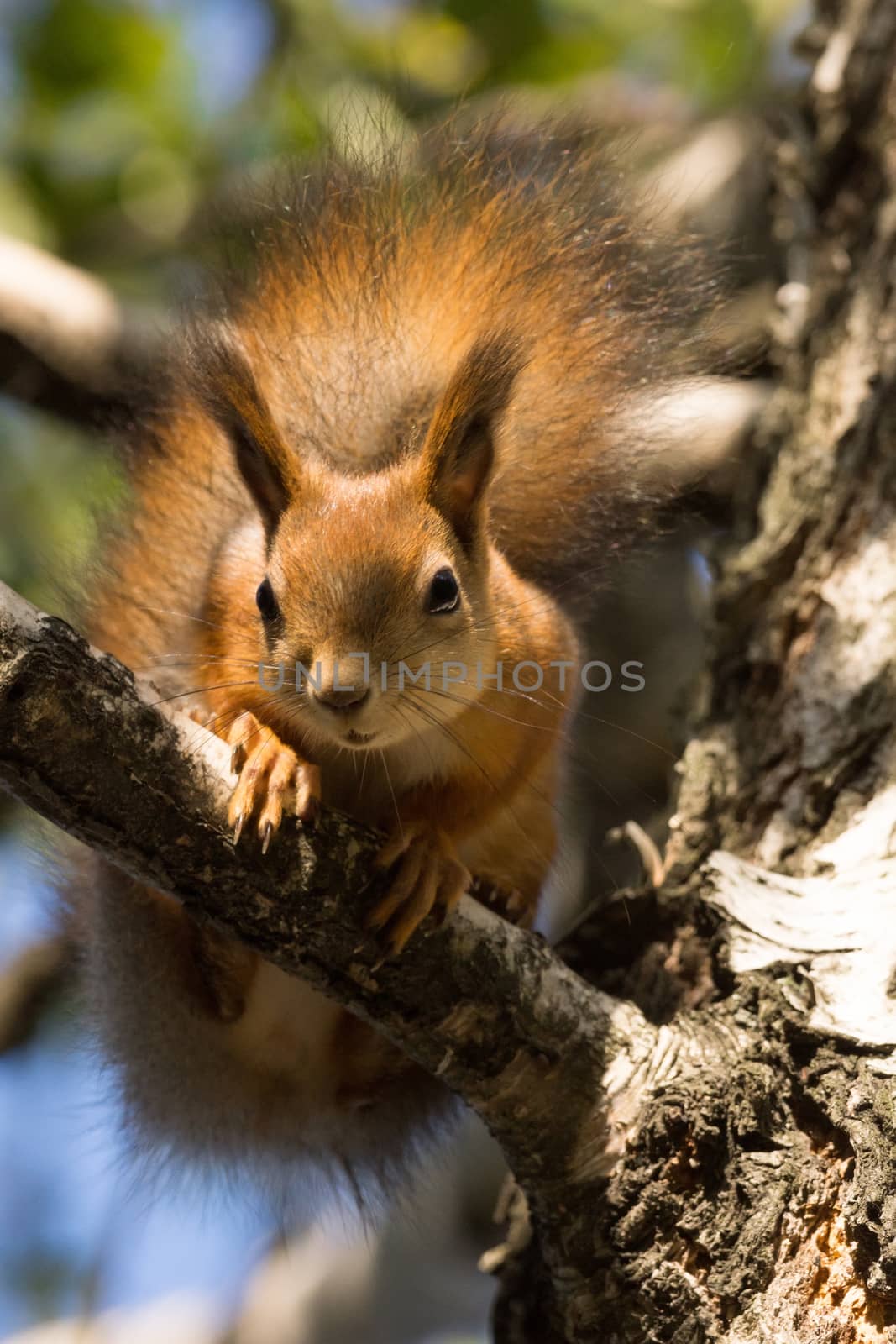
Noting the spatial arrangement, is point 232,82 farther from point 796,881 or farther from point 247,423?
point 796,881

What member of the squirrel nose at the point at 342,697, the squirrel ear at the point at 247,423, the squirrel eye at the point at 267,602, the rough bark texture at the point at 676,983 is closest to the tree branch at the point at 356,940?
the rough bark texture at the point at 676,983

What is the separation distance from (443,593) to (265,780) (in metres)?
0.51

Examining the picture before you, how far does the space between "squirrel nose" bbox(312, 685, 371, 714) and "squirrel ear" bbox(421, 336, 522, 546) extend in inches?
Result: 20.2

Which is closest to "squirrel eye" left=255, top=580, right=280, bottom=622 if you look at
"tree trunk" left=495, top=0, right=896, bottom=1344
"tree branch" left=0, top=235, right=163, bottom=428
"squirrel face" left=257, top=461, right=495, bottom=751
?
"squirrel face" left=257, top=461, right=495, bottom=751

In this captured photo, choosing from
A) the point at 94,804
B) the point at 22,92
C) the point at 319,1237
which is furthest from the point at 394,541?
the point at 22,92

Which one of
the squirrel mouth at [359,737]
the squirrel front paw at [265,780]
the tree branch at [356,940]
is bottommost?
the tree branch at [356,940]

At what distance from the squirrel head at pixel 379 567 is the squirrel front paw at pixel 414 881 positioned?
18 centimetres

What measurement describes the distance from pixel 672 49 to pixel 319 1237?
3.73m

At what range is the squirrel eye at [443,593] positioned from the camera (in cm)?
217

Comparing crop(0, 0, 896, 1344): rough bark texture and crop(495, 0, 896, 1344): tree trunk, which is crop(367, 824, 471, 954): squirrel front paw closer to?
crop(0, 0, 896, 1344): rough bark texture

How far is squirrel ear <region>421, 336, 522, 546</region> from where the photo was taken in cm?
223

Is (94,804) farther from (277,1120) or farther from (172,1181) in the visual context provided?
(172,1181)

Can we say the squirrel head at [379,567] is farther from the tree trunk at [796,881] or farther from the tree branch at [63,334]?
the tree branch at [63,334]

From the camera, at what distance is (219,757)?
5.81 feet
